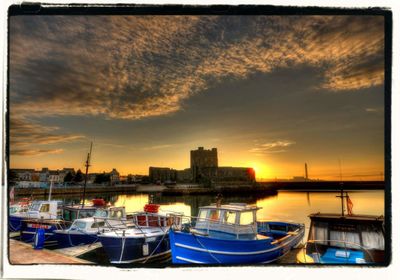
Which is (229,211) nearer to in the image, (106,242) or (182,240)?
(182,240)

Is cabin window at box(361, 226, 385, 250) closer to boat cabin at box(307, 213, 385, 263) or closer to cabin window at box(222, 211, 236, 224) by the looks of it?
boat cabin at box(307, 213, 385, 263)

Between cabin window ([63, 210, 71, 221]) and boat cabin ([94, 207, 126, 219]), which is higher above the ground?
boat cabin ([94, 207, 126, 219])

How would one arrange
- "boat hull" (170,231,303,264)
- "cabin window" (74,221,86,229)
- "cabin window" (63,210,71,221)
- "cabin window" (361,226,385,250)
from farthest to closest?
"cabin window" (63,210,71,221)
"cabin window" (74,221,86,229)
"boat hull" (170,231,303,264)
"cabin window" (361,226,385,250)

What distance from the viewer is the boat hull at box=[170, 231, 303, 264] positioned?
8836 mm

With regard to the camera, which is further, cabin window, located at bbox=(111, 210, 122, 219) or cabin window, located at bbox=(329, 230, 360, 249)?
cabin window, located at bbox=(111, 210, 122, 219)

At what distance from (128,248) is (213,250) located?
3.03 metres

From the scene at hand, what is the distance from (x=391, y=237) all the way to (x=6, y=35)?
8255 millimetres

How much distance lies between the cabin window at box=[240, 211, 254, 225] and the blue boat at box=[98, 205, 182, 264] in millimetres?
1787

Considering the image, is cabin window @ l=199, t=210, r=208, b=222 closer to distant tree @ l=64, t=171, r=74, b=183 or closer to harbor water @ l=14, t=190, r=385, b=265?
harbor water @ l=14, t=190, r=385, b=265

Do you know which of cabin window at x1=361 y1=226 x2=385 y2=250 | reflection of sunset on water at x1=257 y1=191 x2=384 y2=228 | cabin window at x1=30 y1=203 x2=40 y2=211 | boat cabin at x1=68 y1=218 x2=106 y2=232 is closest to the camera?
cabin window at x1=361 y1=226 x2=385 y2=250

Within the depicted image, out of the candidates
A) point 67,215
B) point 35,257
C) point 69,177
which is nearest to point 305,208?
point 67,215

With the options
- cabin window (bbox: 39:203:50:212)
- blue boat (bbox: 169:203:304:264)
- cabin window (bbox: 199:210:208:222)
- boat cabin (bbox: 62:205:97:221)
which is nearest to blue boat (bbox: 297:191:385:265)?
blue boat (bbox: 169:203:304:264)

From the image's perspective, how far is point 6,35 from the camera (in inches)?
260

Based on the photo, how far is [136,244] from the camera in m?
10.6
